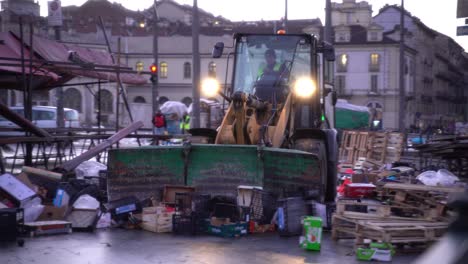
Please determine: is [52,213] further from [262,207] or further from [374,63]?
[374,63]

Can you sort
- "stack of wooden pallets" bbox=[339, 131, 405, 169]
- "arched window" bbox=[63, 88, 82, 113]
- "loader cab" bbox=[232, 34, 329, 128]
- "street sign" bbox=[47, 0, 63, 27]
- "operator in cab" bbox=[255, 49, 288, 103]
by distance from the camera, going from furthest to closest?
1. "arched window" bbox=[63, 88, 82, 113]
2. "street sign" bbox=[47, 0, 63, 27]
3. "stack of wooden pallets" bbox=[339, 131, 405, 169]
4. "loader cab" bbox=[232, 34, 329, 128]
5. "operator in cab" bbox=[255, 49, 288, 103]

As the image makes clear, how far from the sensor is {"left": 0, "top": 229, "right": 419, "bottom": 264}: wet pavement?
8781 mm

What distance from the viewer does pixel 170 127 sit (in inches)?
1751

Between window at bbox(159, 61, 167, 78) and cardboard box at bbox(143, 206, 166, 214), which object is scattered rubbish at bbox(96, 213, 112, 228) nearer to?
cardboard box at bbox(143, 206, 166, 214)

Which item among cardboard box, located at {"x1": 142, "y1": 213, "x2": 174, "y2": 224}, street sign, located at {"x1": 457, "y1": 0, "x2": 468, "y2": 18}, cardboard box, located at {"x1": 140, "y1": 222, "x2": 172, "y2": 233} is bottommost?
cardboard box, located at {"x1": 140, "y1": 222, "x2": 172, "y2": 233}

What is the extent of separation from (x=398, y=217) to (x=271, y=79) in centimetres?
377

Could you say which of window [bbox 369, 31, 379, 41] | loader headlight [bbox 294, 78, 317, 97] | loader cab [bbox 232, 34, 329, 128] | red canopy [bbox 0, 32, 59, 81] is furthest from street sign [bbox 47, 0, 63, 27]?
window [bbox 369, 31, 379, 41]

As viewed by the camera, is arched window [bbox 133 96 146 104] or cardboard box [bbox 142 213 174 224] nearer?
cardboard box [bbox 142 213 174 224]

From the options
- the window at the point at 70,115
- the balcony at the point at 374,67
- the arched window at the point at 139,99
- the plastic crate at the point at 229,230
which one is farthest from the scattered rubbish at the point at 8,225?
the balcony at the point at 374,67

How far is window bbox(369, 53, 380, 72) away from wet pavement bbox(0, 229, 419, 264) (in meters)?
67.3

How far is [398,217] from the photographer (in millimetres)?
10258

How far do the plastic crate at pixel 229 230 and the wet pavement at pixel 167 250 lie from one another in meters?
0.14

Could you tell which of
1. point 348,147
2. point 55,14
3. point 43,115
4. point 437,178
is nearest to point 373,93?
point 43,115

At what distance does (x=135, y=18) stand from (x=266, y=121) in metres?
82.3
